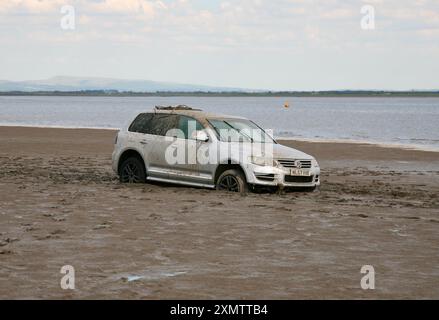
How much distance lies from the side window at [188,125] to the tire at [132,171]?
3.84ft

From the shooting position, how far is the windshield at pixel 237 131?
16344mm

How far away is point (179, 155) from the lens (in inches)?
646

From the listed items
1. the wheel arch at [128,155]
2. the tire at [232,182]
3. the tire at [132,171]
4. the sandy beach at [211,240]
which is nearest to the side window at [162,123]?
the wheel arch at [128,155]

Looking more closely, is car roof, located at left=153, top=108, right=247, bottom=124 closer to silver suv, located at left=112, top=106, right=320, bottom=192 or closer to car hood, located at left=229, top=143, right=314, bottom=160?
silver suv, located at left=112, top=106, right=320, bottom=192

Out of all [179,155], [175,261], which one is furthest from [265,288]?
[179,155]

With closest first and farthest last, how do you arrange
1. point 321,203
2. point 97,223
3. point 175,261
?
1. point 175,261
2. point 97,223
3. point 321,203

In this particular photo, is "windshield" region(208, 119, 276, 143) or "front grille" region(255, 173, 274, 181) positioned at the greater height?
"windshield" region(208, 119, 276, 143)

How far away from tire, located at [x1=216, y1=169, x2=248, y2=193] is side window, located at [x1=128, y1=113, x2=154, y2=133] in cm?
218

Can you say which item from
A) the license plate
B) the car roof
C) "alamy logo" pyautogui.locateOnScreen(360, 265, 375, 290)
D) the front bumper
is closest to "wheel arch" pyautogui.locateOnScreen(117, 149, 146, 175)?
the car roof

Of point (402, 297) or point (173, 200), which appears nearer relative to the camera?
point (402, 297)

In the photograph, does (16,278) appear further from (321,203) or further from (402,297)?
(321,203)

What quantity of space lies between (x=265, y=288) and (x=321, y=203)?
6834 millimetres

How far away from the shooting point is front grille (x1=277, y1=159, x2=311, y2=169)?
15.7m
